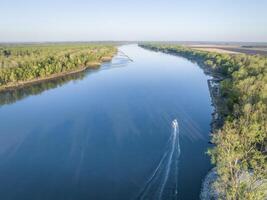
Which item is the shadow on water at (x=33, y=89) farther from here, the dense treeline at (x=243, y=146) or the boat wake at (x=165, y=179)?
the dense treeline at (x=243, y=146)

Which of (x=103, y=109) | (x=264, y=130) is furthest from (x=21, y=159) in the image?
(x=264, y=130)

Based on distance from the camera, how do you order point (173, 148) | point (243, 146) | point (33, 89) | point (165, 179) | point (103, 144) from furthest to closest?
point (33, 89), point (103, 144), point (173, 148), point (165, 179), point (243, 146)

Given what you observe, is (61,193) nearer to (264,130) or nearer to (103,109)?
(264,130)

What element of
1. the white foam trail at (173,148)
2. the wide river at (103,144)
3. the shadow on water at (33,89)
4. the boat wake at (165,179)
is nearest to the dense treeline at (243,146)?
the boat wake at (165,179)

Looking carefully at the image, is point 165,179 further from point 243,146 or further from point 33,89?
point 33,89

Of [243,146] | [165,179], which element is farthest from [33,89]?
[243,146]
